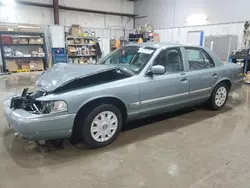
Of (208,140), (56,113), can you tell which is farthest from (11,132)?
(208,140)

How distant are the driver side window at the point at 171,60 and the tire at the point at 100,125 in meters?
0.99

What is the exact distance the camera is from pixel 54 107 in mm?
2094

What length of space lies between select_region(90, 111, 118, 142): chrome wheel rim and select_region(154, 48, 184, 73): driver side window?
1.03 metres

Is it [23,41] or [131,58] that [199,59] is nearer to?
[131,58]

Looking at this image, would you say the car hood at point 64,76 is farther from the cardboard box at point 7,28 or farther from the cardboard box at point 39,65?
the cardboard box at point 39,65

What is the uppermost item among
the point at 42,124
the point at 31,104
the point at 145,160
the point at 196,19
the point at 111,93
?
the point at 196,19

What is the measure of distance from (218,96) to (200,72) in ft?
2.70

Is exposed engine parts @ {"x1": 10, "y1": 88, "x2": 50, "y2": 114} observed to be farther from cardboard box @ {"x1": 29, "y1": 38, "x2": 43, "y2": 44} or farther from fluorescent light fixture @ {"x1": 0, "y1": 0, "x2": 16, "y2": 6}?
fluorescent light fixture @ {"x1": 0, "y1": 0, "x2": 16, "y2": 6}

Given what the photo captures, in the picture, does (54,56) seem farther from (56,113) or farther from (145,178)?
(145,178)

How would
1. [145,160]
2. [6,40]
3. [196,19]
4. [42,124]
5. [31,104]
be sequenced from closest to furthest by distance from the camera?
[42,124]
[145,160]
[31,104]
[6,40]
[196,19]

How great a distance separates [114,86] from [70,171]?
105cm

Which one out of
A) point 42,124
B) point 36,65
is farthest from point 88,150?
point 36,65

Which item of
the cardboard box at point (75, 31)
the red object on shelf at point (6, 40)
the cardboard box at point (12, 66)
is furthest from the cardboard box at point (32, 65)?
the cardboard box at point (75, 31)

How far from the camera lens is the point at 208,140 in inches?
107
